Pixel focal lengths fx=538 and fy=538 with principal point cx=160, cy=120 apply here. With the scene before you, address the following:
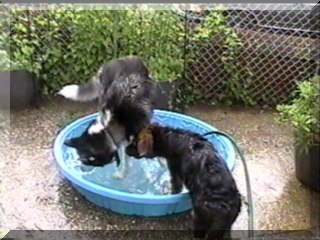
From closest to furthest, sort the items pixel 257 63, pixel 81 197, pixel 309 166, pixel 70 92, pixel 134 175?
pixel 309 166, pixel 81 197, pixel 134 175, pixel 70 92, pixel 257 63

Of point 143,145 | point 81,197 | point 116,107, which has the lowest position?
point 81,197

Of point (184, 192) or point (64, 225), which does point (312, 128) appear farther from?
point (64, 225)

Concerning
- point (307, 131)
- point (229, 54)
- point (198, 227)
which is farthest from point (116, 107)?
point (229, 54)

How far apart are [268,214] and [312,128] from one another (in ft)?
1.26

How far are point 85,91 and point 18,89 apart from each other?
48 centimetres

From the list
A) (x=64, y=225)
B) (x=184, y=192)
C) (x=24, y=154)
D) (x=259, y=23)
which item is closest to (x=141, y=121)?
(x=184, y=192)

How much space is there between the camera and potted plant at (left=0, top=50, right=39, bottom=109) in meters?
2.53

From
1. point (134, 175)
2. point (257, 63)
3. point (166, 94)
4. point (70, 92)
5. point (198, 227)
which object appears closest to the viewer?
point (198, 227)

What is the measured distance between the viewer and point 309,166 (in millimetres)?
2049

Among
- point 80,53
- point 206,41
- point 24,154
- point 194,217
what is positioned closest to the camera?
point 194,217

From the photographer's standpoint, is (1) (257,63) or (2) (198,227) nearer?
(2) (198,227)

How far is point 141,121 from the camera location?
6.95ft

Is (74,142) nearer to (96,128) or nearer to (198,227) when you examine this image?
(96,128)

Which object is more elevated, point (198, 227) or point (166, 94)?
point (166, 94)
